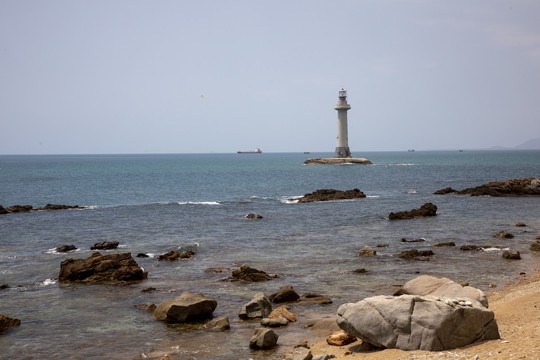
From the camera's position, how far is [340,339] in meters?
13.6

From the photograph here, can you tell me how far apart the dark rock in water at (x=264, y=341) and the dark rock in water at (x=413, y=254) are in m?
13.8

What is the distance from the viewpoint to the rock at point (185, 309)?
16.8 meters

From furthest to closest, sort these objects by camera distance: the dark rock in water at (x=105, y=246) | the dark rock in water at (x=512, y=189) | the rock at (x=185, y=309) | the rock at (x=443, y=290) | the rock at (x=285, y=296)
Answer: the dark rock in water at (x=512, y=189), the dark rock in water at (x=105, y=246), the rock at (x=285, y=296), the rock at (x=185, y=309), the rock at (x=443, y=290)

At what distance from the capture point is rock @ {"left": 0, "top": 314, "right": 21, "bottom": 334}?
16.4m

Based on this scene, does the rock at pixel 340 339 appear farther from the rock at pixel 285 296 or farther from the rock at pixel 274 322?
the rock at pixel 285 296

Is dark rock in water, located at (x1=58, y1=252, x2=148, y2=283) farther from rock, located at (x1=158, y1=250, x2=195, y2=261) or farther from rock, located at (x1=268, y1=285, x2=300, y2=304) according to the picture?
rock, located at (x1=268, y1=285, x2=300, y2=304)

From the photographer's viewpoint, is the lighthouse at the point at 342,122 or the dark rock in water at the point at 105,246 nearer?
the dark rock in water at the point at 105,246

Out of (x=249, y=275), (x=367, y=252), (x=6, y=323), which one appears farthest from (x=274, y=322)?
(x=367, y=252)

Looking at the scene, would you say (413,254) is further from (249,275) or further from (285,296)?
(285,296)

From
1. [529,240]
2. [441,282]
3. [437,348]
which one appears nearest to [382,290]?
[441,282]

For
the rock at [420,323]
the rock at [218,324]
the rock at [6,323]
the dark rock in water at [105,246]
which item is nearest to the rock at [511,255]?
the rock at [420,323]

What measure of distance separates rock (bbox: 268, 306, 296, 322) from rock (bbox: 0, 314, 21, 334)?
8.31 meters

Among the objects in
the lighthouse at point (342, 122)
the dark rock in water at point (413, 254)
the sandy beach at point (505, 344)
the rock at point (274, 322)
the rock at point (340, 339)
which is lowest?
the dark rock in water at point (413, 254)

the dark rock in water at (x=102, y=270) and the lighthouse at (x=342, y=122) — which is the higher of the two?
the lighthouse at (x=342, y=122)
